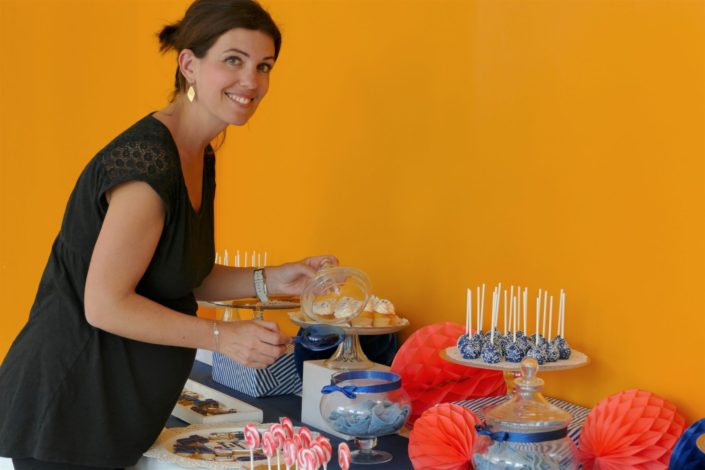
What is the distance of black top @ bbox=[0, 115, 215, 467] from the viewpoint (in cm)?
139

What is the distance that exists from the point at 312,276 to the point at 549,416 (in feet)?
2.10

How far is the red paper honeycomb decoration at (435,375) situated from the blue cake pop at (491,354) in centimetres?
18

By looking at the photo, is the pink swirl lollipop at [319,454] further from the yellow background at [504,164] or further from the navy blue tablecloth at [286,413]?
the yellow background at [504,164]

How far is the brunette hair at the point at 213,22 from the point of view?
4.87ft

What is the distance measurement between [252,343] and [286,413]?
23.2 inches

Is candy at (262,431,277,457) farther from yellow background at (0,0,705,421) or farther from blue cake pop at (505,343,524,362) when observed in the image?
yellow background at (0,0,705,421)

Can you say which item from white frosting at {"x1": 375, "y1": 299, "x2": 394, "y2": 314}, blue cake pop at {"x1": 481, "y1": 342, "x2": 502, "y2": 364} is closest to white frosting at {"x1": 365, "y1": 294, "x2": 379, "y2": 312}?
white frosting at {"x1": 375, "y1": 299, "x2": 394, "y2": 314}

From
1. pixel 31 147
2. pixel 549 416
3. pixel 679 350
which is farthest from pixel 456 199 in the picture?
pixel 31 147

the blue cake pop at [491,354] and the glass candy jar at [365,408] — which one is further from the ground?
the blue cake pop at [491,354]

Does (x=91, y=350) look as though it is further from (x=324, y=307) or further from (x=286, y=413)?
(x=286, y=413)

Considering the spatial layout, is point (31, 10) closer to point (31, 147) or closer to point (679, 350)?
point (31, 147)

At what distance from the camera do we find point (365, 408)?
1.52 m

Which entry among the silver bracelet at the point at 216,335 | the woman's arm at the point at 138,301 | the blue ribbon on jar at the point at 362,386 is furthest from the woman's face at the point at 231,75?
the blue ribbon on jar at the point at 362,386

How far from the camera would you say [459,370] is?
1754 millimetres
